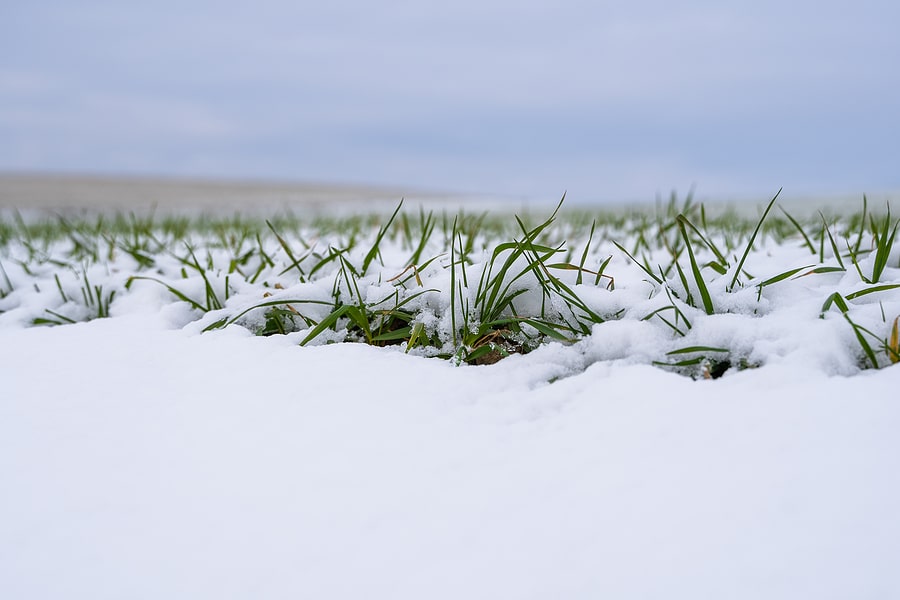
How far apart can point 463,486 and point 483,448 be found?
0.08m

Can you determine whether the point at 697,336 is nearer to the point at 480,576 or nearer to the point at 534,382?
the point at 534,382

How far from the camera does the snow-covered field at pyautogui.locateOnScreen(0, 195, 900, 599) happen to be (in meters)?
0.73

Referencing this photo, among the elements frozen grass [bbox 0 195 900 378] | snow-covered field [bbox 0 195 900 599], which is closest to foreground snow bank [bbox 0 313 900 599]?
snow-covered field [bbox 0 195 900 599]

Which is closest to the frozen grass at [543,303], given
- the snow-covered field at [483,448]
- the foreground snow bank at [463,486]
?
the snow-covered field at [483,448]

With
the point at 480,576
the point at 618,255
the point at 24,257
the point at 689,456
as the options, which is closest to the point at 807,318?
the point at 689,456

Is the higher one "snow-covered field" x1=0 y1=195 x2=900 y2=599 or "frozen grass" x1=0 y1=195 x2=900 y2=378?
"frozen grass" x1=0 y1=195 x2=900 y2=378

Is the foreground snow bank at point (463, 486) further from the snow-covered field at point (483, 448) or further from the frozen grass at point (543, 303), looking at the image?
the frozen grass at point (543, 303)

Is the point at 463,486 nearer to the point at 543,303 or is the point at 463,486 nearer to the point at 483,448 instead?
the point at 483,448

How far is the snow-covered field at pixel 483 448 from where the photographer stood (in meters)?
0.73

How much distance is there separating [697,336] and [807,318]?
0.66 feet

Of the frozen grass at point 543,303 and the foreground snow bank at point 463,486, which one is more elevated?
the frozen grass at point 543,303

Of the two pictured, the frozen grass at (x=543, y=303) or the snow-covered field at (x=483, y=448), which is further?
the frozen grass at (x=543, y=303)

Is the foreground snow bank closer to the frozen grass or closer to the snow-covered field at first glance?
the snow-covered field

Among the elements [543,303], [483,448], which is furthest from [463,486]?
[543,303]
